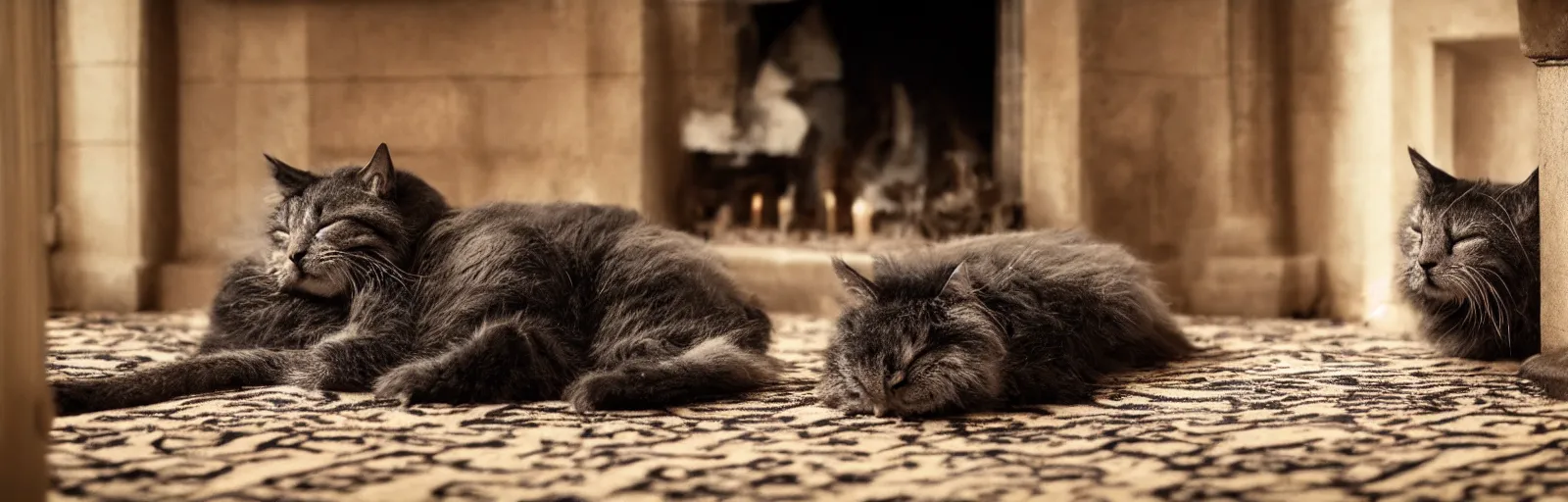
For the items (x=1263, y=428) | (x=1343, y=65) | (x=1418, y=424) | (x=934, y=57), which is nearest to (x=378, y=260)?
(x=1263, y=428)

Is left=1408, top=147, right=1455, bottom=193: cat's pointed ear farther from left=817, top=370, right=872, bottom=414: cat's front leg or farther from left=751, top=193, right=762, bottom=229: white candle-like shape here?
left=751, top=193, right=762, bottom=229: white candle-like shape

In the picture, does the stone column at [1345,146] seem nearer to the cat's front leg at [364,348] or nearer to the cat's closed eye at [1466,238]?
the cat's closed eye at [1466,238]

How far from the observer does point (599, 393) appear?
→ 301 centimetres

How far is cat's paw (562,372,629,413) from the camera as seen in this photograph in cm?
302

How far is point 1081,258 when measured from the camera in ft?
11.4

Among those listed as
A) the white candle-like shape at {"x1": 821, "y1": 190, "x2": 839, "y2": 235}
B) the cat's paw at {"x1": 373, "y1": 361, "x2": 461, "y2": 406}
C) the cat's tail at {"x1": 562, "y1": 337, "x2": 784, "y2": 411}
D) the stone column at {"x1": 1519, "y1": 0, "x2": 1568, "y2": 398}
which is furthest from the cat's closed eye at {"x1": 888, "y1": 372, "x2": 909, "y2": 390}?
the white candle-like shape at {"x1": 821, "y1": 190, "x2": 839, "y2": 235}

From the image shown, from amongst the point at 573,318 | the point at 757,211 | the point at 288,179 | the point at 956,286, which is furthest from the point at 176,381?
the point at 757,211

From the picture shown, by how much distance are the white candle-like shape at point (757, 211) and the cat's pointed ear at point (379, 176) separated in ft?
7.26

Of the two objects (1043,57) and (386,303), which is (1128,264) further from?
(386,303)

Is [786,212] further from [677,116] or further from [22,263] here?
[22,263]

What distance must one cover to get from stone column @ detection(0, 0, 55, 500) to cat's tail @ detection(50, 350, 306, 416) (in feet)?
2.63

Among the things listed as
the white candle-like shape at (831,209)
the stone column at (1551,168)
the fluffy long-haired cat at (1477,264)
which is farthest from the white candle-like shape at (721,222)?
the stone column at (1551,168)

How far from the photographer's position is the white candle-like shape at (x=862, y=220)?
531 cm

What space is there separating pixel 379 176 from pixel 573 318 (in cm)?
56
